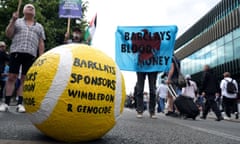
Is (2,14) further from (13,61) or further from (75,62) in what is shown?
(75,62)

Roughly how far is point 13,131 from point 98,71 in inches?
47.4

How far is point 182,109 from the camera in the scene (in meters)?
9.17

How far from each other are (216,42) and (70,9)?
3538 centimetres

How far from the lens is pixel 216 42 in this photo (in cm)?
4309

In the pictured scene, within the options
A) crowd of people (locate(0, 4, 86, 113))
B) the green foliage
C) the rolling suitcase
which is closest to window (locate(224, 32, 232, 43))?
the green foliage

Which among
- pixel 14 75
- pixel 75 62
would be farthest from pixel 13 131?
pixel 14 75

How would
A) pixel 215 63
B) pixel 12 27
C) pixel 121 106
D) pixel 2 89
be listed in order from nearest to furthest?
pixel 121 106 → pixel 12 27 → pixel 2 89 → pixel 215 63

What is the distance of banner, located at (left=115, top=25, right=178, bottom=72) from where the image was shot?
7375mm

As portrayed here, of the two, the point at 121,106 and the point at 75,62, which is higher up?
the point at 75,62

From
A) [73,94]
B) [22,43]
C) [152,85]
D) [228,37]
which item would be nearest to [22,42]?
[22,43]

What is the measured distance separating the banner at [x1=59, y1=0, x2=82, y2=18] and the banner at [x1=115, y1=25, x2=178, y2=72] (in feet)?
11.5

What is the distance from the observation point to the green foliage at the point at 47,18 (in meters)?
23.4

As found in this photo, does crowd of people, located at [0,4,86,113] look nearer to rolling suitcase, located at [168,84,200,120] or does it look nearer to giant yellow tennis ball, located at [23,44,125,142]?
giant yellow tennis ball, located at [23,44,125,142]

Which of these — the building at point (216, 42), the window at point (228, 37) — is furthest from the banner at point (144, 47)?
the window at point (228, 37)
